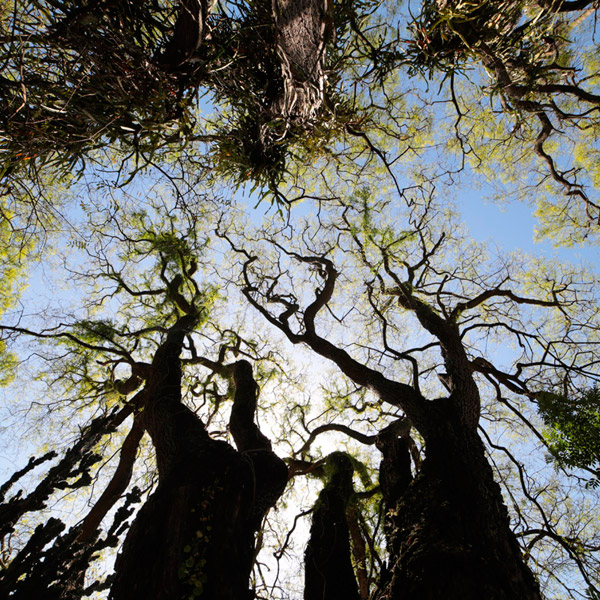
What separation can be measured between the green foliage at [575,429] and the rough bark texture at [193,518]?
2254mm

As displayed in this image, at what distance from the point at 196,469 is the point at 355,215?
189 inches

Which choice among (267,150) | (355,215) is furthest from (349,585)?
(355,215)

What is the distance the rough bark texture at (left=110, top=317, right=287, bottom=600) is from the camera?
2.35 meters

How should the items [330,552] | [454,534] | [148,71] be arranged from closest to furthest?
[148,71]
[454,534]
[330,552]

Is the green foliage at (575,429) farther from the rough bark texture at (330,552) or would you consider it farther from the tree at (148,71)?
the tree at (148,71)

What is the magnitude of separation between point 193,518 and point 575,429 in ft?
9.57

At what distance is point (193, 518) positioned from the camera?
8.73 feet

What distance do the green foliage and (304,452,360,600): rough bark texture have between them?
1.96m

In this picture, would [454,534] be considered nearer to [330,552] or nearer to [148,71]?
[330,552]

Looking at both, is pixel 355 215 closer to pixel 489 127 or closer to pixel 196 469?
pixel 489 127

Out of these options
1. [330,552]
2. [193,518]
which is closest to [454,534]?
[330,552]

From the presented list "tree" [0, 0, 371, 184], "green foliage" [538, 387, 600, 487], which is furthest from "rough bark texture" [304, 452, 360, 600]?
"tree" [0, 0, 371, 184]

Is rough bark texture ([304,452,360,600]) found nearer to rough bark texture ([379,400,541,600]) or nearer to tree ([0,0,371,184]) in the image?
rough bark texture ([379,400,541,600])

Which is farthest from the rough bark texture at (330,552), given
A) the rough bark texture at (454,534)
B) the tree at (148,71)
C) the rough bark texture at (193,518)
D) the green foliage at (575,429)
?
the tree at (148,71)
